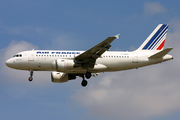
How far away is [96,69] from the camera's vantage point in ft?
163

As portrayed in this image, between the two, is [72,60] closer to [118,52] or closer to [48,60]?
[48,60]

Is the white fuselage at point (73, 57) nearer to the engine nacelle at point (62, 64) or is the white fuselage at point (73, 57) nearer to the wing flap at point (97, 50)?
the engine nacelle at point (62, 64)

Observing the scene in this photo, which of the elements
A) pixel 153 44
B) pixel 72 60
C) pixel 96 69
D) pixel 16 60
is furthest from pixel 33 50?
pixel 153 44

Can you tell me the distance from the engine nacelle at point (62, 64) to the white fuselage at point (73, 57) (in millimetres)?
309

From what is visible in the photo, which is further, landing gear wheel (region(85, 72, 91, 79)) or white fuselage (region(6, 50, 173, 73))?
landing gear wheel (region(85, 72, 91, 79))

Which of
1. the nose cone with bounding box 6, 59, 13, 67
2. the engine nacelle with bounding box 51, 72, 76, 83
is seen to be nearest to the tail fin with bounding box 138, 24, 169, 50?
the engine nacelle with bounding box 51, 72, 76, 83

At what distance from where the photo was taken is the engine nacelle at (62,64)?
4772cm

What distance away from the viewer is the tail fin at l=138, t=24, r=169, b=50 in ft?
176

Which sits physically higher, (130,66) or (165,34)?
(165,34)

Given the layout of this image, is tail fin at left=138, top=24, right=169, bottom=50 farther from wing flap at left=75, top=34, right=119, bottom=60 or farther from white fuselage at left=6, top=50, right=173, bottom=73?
wing flap at left=75, top=34, right=119, bottom=60

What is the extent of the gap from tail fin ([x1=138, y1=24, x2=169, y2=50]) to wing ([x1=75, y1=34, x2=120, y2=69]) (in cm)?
831

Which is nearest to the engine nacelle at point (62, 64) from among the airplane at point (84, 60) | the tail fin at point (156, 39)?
the airplane at point (84, 60)

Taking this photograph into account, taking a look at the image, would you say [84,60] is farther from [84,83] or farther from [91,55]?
[84,83]

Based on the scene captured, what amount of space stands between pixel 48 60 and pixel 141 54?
523 inches
